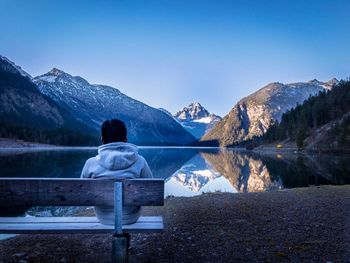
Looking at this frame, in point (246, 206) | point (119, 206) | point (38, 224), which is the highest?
point (119, 206)

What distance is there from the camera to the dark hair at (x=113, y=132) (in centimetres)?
488

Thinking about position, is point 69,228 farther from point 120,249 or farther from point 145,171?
point 145,171

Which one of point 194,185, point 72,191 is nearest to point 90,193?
point 72,191

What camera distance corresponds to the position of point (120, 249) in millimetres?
4504

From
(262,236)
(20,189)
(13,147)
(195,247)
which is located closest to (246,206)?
(262,236)

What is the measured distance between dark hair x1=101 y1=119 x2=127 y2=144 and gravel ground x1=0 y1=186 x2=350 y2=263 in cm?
280

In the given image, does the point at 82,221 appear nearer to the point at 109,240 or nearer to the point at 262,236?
the point at 109,240

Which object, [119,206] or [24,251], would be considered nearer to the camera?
[119,206]

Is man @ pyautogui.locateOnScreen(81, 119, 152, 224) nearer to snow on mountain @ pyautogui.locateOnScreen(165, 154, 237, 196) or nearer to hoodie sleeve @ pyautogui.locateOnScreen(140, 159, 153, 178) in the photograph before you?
hoodie sleeve @ pyautogui.locateOnScreen(140, 159, 153, 178)

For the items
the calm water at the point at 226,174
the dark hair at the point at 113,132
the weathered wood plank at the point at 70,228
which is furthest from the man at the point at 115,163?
the calm water at the point at 226,174

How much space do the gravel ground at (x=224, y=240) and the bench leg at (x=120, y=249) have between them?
2115 mm

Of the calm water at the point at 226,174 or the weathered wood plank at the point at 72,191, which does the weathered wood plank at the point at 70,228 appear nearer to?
the weathered wood plank at the point at 72,191

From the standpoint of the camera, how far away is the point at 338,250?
6711mm

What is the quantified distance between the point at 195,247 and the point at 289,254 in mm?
1850
